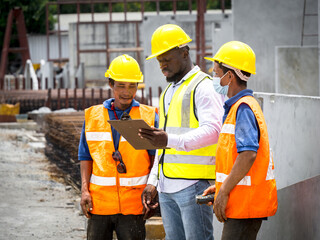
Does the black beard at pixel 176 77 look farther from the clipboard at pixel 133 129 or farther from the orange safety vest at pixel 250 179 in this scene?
the orange safety vest at pixel 250 179

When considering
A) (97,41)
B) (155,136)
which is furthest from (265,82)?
(97,41)

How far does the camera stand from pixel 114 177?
422 centimetres

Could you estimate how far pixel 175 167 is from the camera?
3.76m

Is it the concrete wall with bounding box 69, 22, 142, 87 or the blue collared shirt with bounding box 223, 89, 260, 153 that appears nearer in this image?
the blue collared shirt with bounding box 223, 89, 260, 153

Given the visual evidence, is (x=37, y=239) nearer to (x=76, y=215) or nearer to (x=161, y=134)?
(x=76, y=215)

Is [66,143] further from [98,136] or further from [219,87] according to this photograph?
[219,87]

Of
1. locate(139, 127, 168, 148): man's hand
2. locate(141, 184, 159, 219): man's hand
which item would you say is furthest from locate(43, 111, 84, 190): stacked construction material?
locate(139, 127, 168, 148): man's hand

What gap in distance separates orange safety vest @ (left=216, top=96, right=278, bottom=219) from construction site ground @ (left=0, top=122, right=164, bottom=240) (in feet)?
9.70

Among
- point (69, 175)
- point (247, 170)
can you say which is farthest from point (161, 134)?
point (69, 175)

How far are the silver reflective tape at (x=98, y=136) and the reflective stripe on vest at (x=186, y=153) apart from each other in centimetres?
60

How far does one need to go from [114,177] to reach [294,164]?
57.9 inches

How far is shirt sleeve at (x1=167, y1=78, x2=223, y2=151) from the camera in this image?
3.61 meters

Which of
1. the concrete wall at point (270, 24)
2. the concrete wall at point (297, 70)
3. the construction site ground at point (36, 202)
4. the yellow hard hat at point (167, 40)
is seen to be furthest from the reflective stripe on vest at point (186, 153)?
the concrete wall at point (270, 24)

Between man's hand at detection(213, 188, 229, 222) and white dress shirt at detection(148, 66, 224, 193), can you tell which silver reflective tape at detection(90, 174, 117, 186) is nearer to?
white dress shirt at detection(148, 66, 224, 193)
